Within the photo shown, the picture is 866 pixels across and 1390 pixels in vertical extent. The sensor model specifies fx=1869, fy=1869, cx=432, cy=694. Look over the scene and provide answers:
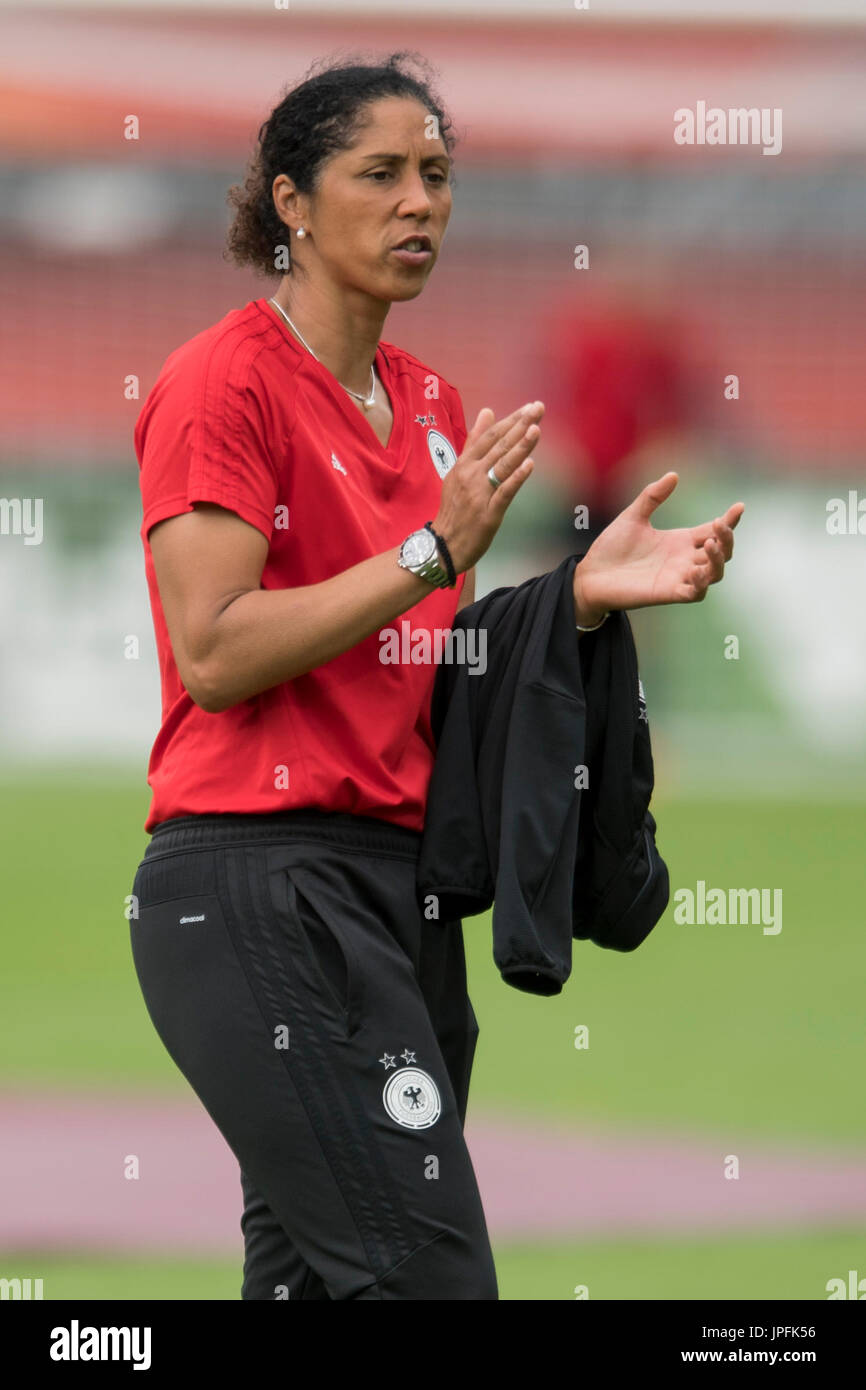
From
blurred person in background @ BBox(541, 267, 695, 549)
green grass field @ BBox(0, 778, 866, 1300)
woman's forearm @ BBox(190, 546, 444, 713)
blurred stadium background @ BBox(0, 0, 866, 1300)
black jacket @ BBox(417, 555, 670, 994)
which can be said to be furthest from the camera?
blurred person in background @ BBox(541, 267, 695, 549)

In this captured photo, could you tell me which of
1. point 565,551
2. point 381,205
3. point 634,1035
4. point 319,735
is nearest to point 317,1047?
point 319,735

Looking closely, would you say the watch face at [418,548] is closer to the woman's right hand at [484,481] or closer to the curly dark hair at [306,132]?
the woman's right hand at [484,481]

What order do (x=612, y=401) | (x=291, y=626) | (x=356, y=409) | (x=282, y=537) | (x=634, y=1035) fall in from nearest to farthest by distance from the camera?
(x=291, y=626) → (x=282, y=537) → (x=356, y=409) → (x=634, y=1035) → (x=612, y=401)

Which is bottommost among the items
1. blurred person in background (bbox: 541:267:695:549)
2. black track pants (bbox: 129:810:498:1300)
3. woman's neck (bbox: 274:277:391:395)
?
black track pants (bbox: 129:810:498:1300)

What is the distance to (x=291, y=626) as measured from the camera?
1.81m

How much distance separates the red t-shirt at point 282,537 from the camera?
186 centimetres

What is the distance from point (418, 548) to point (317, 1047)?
50 centimetres

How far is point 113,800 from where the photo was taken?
26.7 ft

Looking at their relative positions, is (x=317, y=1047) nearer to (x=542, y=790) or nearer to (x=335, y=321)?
(x=542, y=790)

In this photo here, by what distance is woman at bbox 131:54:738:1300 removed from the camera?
1.82 m

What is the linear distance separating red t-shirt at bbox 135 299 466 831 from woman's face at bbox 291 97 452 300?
0.33 feet

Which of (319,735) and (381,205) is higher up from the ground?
(381,205)

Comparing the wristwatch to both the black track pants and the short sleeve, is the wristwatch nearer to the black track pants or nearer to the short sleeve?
the short sleeve

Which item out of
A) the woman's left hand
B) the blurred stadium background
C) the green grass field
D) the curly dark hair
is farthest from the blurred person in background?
the woman's left hand
